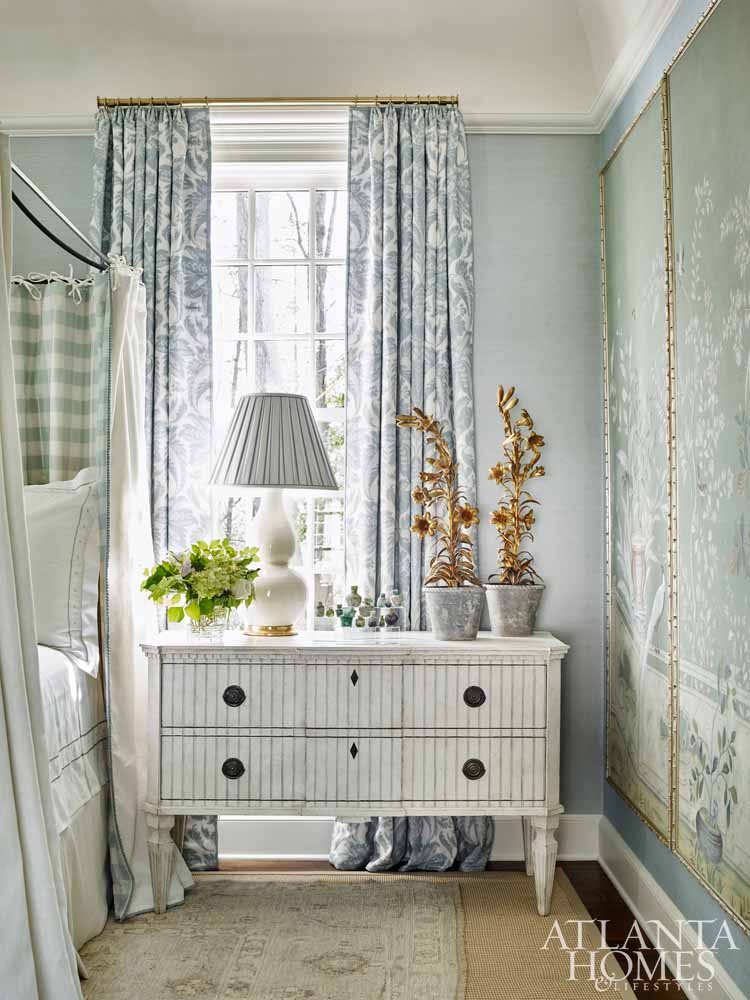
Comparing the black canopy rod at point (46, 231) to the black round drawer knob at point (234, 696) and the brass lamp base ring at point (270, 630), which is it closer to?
the brass lamp base ring at point (270, 630)

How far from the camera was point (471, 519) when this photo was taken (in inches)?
115

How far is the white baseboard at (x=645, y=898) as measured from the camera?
2012 millimetres

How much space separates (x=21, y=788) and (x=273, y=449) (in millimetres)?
1323

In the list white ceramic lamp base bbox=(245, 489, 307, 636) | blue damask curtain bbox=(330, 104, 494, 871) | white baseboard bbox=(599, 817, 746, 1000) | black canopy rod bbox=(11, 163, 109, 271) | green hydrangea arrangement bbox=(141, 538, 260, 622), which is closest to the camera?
white baseboard bbox=(599, 817, 746, 1000)

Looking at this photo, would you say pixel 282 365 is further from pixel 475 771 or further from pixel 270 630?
pixel 475 771

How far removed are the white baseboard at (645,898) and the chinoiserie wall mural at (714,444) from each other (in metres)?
0.18

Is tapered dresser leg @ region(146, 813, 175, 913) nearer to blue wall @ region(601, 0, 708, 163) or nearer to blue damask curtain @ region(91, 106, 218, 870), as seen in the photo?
blue damask curtain @ region(91, 106, 218, 870)

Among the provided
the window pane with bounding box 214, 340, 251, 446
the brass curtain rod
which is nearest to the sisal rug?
the window pane with bounding box 214, 340, 251, 446

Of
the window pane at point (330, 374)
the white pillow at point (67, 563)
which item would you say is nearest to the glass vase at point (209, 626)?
the white pillow at point (67, 563)

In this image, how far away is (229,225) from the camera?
334 cm

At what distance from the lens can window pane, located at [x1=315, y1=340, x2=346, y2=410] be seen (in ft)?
10.9

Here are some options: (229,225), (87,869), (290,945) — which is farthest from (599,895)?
(229,225)

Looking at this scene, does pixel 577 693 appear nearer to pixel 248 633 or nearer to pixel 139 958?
pixel 248 633

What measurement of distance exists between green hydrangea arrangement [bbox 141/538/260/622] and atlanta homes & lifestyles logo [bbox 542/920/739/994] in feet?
4.34
